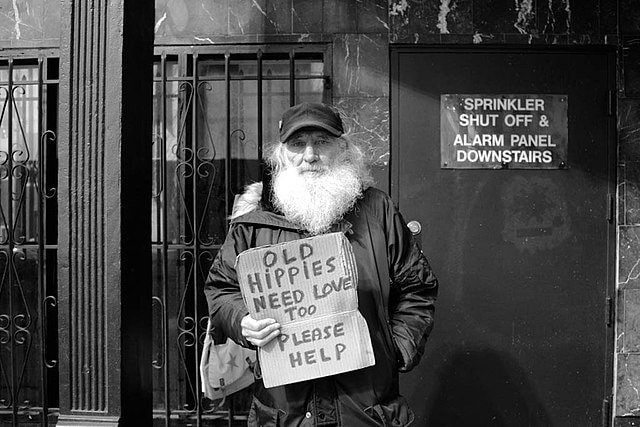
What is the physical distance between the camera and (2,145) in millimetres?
4398

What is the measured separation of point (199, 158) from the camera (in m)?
4.26

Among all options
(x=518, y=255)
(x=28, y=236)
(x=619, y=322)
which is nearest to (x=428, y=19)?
(x=518, y=255)

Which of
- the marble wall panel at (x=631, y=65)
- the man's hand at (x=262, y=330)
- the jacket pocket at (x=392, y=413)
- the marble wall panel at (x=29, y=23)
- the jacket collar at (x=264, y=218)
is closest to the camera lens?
the man's hand at (x=262, y=330)

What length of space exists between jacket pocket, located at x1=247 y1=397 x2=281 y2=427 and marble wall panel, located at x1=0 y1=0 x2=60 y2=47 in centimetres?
276

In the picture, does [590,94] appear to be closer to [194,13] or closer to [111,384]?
[194,13]

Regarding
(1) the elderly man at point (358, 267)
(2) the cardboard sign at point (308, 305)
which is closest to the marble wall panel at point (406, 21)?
(1) the elderly man at point (358, 267)

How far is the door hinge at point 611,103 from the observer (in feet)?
13.7

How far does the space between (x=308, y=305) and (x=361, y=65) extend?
2.17 meters

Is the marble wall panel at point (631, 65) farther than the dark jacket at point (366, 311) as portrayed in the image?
Yes

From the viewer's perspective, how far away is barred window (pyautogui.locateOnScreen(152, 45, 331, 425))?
4.21m

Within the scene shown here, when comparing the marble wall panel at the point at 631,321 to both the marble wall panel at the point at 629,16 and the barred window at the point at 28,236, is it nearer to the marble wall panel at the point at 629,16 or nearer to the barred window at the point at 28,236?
the marble wall panel at the point at 629,16

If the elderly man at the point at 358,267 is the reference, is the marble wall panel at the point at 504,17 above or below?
above

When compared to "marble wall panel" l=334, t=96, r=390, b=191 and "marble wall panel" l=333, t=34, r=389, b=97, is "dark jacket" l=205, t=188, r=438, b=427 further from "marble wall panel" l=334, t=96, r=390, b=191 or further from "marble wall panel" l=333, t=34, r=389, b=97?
"marble wall panel" l=333, t=34, r=389, b=97

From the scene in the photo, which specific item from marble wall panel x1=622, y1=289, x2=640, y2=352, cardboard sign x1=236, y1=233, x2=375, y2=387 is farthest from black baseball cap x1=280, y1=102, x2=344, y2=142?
marble wall panel x1=622, y1=289, x2=640, y2=352
